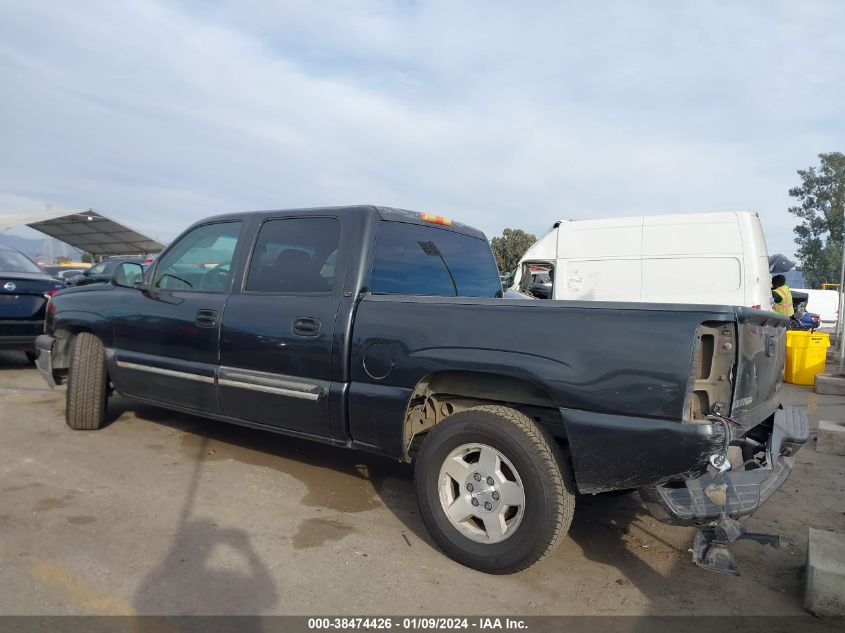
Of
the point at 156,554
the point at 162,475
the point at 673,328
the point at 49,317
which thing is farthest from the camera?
the point at 49,317

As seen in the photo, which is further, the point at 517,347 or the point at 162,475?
the point at 162,475

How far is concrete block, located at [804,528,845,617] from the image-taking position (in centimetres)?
272

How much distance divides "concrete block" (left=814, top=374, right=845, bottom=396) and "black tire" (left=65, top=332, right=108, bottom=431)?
9332mm

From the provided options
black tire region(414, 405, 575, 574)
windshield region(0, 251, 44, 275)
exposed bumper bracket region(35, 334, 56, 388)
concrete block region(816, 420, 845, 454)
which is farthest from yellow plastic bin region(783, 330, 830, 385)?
windshield region(0, 251, 44, 275)

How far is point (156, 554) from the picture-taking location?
311 centimetres

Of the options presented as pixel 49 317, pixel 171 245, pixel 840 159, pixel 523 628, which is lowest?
pixel 523 628

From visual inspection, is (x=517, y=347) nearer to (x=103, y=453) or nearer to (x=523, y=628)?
(x=523, y=628)

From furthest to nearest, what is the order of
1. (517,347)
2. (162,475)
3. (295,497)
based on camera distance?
(162,475), (295,497), (517,347)

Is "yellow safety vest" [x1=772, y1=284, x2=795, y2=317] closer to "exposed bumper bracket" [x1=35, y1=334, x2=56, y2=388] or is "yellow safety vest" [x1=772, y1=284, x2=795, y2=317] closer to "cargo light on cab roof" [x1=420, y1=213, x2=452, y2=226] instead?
"cargo light on cab roof" [x1=420, y1=213, x2=452, y2=226]

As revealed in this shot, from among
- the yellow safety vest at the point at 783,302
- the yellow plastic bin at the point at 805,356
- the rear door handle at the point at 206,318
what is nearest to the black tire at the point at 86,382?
the rear door handle at the point at 206,318

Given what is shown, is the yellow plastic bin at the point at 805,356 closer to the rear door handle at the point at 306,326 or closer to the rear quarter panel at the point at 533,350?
the rear quarter panel at the point at 533,350

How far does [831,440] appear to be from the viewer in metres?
5.46

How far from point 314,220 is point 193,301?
111 centimetres

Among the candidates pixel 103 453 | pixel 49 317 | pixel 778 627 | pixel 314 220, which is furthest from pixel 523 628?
pixel 49 317
